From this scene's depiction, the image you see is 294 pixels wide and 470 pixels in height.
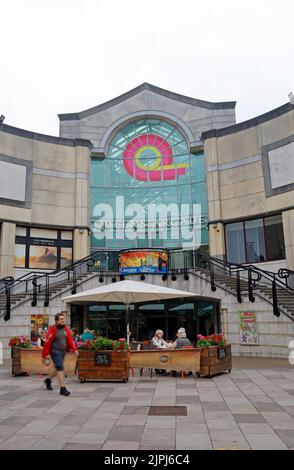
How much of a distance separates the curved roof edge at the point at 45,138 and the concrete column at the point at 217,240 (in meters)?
9.76

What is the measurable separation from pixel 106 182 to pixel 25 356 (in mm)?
16846

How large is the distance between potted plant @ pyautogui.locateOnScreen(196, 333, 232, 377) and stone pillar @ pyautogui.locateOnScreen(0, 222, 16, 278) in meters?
14.7

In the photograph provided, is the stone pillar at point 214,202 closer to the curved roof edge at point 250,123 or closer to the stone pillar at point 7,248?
the curved roof edge at point 250,123

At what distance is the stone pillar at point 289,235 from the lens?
67.8 feet

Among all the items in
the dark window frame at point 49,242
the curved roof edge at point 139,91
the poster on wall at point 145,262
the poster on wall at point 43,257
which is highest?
the curved roof edge at point 139,91

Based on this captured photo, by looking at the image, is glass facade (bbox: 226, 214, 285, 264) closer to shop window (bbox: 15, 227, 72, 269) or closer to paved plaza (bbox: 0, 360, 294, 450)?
shop window (bbox: 15, 227, 72, 269)

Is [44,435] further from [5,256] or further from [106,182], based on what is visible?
[106,182]

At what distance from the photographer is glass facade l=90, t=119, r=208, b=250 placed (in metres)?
25.3

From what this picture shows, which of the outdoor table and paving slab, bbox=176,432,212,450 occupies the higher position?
the outdoor table

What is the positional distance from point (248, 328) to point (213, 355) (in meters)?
5.82

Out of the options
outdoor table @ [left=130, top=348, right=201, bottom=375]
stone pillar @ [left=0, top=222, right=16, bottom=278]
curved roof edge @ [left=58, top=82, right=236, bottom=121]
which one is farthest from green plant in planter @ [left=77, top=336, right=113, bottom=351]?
curved roof edge @ [left=58, top=82, right=236, bottom=121]

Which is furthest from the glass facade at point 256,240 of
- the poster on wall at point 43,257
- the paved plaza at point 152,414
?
the paved plaza at point 152,414

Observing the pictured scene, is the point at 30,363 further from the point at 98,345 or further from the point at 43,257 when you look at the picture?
the point at 43,257

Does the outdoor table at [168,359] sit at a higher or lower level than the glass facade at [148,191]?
lower
